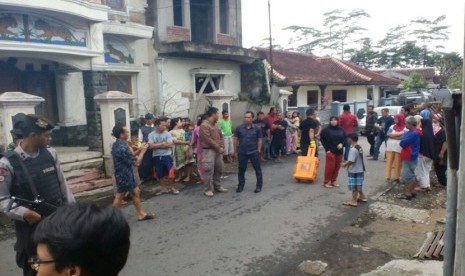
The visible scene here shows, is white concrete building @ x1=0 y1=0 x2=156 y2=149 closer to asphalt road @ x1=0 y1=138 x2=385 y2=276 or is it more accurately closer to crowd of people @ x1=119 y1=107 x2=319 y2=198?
crowd of people @ x1=119 y1=107 x2=319 y2=198

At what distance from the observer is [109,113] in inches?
356

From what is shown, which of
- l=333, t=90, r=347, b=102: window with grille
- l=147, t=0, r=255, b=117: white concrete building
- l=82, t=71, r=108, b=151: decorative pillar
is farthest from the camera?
l=333, t=90, r=347, b=102: window with grille

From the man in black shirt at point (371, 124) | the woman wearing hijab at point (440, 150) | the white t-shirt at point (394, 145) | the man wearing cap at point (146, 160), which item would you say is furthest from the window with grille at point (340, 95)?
the man wearing cap at point (146, 160)

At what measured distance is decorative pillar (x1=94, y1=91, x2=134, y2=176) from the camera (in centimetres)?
903

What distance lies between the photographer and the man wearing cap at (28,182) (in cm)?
303

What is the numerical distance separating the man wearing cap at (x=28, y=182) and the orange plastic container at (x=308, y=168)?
6.35 metres

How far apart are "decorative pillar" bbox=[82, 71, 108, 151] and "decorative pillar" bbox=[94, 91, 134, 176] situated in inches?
41.7

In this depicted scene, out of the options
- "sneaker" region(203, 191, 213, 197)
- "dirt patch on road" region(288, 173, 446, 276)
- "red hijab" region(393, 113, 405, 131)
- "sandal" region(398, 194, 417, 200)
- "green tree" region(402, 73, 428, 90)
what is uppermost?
"green tree" region(402, 73, 428, 90)

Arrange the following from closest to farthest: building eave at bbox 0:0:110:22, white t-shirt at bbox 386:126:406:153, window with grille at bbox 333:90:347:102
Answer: building eave at bbox 0:0:110:22 → white t-shirt at bbox 386:126:406:153 → window with grille at bbox 333:90:347:102

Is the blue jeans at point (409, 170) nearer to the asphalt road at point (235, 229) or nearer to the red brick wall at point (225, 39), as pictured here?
the asphalt road at point (235, 229)

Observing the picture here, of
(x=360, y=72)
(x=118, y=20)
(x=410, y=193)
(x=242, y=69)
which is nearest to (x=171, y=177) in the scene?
(x=410, y=193)

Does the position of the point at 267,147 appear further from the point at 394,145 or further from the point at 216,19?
the point at 216,19

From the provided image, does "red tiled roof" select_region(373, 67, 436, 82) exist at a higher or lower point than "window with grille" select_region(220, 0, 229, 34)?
lower

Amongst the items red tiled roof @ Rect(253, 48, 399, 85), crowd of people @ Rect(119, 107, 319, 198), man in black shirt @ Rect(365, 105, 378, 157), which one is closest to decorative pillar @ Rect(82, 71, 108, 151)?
crowd of people @ Rect(119, 107, 319, 198)
